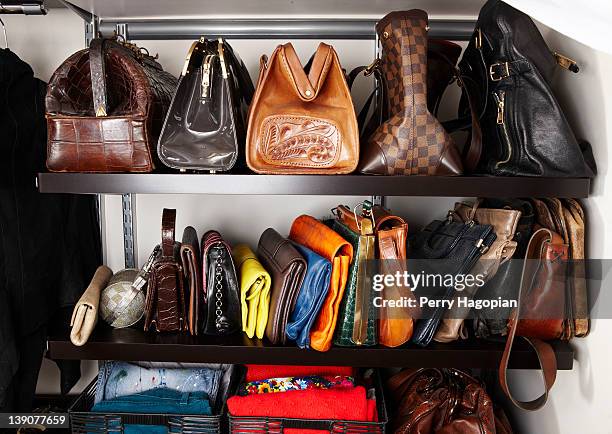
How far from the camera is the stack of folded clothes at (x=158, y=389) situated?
1234 mm

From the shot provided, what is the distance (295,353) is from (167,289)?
34 cm

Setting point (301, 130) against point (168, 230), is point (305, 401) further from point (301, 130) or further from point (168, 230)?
point (301, 130)

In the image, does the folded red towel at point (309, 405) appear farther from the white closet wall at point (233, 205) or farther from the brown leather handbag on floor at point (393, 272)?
the white closet wall at point (233, 205)

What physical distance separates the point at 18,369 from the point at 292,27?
45.4 inches

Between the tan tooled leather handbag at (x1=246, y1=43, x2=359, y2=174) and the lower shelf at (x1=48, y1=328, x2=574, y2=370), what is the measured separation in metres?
0.41

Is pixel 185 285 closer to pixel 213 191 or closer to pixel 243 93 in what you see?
pixel 213 191

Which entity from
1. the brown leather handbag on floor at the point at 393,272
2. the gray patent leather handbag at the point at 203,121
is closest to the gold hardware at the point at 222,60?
the gray patent leather handbag at the point at 203,121

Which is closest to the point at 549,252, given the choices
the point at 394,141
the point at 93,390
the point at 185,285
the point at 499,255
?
the point at 499,255

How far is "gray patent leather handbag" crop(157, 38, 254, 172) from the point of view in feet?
3.45

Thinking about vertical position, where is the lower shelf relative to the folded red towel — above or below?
above

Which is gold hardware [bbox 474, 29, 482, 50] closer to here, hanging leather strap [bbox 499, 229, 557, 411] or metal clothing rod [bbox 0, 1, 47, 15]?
hanging leather strap [bbox 499, 229, 557, 411]

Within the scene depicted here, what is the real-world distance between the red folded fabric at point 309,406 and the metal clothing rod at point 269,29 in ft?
3.15

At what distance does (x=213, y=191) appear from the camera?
41.4 inches

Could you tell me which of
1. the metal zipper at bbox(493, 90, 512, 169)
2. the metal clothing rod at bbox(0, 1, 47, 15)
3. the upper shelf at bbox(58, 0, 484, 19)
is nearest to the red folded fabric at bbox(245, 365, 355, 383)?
the metal zipper at bbox(493, 90, 512, 169)
